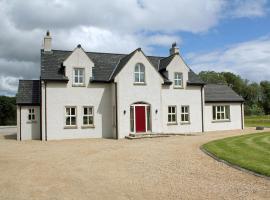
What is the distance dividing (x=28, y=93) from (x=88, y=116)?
6114 millimetres

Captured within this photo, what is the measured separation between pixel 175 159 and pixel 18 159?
7.97 meters

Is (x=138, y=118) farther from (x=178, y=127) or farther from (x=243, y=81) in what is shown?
(x=243, y=81)

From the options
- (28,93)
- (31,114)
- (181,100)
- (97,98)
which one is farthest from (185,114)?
(28,93)

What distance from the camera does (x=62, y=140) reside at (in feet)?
90.7

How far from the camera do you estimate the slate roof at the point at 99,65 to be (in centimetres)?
2889

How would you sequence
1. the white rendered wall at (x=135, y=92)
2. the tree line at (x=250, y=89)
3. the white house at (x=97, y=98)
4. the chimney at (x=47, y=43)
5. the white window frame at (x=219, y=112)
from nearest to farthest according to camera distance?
the white house at (x=97, y=98)
the white rendered wall at (x=135, y=92)
the chimney at (x=47, y=43)
the white window frame at (x=219, y=112)
the tree line at (x=250, y=89)

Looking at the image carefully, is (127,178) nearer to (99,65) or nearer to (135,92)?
(135,92)

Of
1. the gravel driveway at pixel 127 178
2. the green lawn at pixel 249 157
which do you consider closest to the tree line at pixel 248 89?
the green lawn at pixel 249 157

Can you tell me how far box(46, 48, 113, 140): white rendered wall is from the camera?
92.4 feet

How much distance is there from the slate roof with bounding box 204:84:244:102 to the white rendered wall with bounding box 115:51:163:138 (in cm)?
715

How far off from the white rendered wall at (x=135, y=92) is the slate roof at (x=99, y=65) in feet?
2.91

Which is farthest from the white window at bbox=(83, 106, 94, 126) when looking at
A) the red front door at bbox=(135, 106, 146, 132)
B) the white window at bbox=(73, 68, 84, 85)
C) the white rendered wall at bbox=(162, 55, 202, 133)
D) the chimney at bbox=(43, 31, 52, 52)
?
the white rendered wall at bbox=(162, 55, 202, 133)

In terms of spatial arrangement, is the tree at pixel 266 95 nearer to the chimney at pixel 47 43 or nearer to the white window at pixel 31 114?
the chimney at pixel 47 43

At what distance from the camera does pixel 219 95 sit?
3622cm
